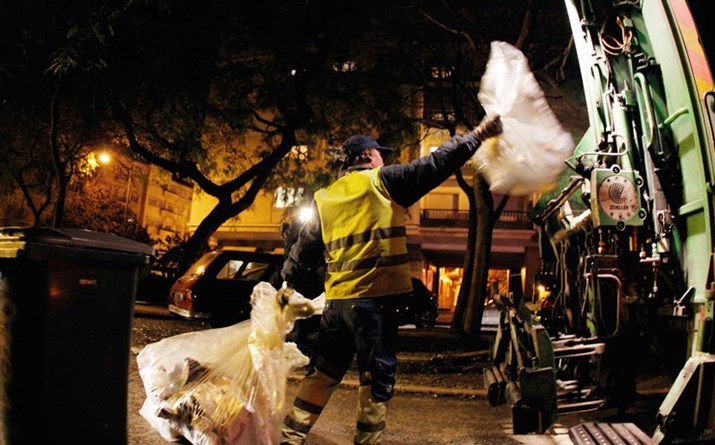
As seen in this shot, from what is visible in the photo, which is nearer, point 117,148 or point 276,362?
point 276,362

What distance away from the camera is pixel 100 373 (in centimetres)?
245

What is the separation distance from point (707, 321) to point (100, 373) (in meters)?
2.85

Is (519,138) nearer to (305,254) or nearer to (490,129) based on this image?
(490,129)

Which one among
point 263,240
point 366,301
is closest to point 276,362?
point 366,301

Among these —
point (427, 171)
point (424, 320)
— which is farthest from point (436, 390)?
point (424, 320)

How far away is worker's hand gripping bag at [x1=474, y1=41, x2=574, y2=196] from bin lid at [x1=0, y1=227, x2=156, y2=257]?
1.98 m


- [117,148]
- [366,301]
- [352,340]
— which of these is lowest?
[352,340]

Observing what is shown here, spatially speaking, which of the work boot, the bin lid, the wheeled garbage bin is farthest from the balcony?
the wheeled garbage bin

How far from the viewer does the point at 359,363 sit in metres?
2.97

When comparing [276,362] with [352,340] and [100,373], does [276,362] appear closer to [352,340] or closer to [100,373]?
[352,340]

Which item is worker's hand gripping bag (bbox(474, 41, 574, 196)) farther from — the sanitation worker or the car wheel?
the car wheel

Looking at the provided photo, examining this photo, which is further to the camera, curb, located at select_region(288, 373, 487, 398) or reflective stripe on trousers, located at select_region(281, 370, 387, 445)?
curb, located at select_region(288, 373, 487, 398)

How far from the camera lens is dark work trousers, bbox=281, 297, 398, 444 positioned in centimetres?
290

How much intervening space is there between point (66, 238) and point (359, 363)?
1.60m
